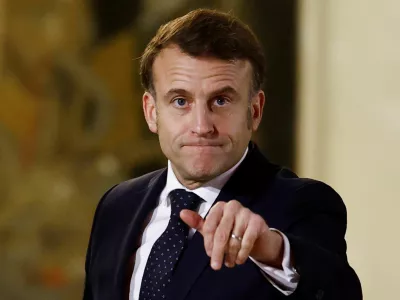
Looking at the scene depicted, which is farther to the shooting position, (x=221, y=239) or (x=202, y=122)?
(x=202, y=122)

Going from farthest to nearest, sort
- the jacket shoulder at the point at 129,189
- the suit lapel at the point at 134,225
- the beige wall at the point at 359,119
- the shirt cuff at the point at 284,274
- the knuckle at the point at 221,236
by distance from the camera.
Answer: the beige wall at the point at 359,119
the jacket shoulder at the point at 129,189
the suit lapel at the point at 134,225
the shirt cuff at the point at 284,274
the knuckle at the point at 221,236

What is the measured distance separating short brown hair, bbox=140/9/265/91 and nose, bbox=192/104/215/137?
0.09 metres

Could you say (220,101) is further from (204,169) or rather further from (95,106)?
(95,106)

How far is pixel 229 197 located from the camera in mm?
1314

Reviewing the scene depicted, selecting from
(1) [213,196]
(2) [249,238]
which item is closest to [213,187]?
(1) [213,196]

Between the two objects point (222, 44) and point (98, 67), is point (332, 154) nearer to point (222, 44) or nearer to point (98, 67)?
point (98, 67)

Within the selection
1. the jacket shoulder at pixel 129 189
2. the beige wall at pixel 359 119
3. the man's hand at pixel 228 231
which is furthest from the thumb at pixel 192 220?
the beige wall at pixel 359 119

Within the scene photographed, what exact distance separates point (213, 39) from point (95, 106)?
121 centimetres

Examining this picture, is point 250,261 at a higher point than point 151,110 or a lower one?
lower

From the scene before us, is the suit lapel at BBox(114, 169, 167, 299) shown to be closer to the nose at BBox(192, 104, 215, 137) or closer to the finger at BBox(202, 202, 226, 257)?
the nose at BBox(192, 104, 215, 137)

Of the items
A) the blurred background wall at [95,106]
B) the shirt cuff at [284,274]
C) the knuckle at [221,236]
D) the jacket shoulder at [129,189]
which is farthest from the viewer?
the blurred background wall at [95,106]

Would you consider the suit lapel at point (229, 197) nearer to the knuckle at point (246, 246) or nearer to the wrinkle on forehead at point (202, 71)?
the wrinkle on forehead at point (202, 71)

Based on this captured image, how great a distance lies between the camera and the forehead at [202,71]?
125cm

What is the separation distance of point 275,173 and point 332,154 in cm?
116
